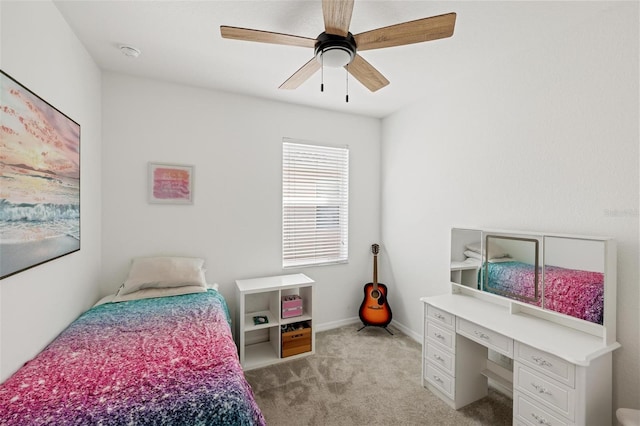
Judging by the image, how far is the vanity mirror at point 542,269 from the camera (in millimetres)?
1661

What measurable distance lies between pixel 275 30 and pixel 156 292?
7.65 ft

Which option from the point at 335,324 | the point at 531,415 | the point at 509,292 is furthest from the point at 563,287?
the point at 335,324

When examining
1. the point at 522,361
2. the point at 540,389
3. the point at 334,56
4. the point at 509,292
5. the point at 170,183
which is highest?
the point at 334,56

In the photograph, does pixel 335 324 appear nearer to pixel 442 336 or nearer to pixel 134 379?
pixel 442 336

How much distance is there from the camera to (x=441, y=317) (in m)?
2.22

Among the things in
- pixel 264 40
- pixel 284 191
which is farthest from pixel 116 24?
pixel 284 191

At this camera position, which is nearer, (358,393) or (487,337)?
(487,337)

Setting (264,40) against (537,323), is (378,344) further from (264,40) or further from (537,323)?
(264,40)

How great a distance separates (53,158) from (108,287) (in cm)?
138

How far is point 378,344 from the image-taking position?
3.07 m

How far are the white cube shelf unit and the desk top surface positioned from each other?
1.28 meters

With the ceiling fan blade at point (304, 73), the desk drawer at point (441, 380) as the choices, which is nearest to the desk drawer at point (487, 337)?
the desk drawer at point (441, 380)

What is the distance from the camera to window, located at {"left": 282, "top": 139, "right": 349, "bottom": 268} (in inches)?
130

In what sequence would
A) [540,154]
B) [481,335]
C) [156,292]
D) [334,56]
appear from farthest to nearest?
[156,292] < [540,154] < [481,335] < [334,56]
